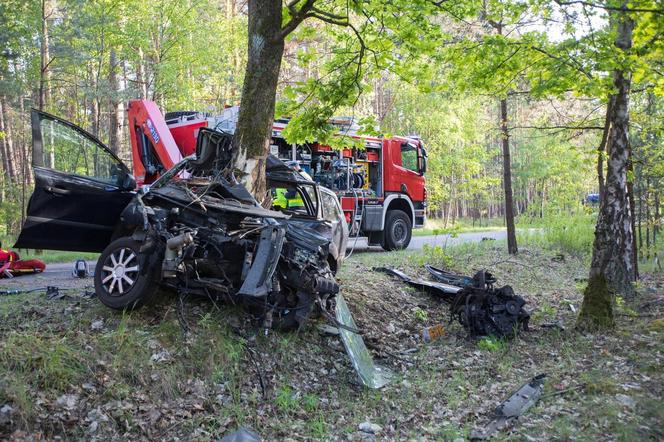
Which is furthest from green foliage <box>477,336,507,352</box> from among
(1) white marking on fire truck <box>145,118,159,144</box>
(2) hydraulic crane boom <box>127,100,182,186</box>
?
(1) white marking on fire truck <box>145,118,159,144</box>

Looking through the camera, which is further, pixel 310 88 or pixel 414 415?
pixel 310 88

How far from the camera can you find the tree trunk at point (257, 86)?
22.4ft

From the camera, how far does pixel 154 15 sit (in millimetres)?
18000

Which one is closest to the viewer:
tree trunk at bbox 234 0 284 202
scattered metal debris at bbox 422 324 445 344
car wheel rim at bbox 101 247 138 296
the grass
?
car wheel rim at bbox 101 247 138 296

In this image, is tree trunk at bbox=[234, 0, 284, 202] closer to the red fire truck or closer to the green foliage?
the green foliage

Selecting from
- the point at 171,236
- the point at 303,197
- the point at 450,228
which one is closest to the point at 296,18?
the point at 303,197

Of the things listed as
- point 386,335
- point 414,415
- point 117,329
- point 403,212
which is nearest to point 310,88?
point 386,335

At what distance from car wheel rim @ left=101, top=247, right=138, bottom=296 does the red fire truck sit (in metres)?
5.63

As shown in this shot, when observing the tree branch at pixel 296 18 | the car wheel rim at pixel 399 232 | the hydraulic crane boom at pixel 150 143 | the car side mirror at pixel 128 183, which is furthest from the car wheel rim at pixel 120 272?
the car wheel rim at pixel 399 232

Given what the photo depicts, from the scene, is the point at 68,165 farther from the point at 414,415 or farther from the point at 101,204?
the point at 414,415

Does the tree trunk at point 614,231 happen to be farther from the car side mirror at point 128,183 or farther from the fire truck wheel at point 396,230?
the fire truck wheel at point 396,230

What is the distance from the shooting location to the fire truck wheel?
1445cm

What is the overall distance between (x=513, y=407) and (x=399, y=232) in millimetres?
10187

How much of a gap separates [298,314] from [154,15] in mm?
15841
